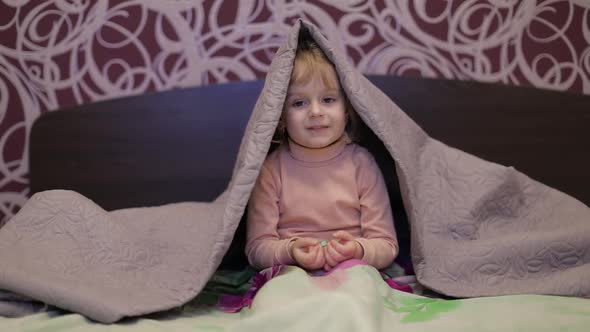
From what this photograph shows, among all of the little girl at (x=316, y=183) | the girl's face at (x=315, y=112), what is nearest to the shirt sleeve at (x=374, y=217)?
the little girl at (x=316, y=183)

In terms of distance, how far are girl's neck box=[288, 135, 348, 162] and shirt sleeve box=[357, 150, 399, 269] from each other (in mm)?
57

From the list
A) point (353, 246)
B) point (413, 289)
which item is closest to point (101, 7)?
point (353, 246)

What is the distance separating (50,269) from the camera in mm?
1116

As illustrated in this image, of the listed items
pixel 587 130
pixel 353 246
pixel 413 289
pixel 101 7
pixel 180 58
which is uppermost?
pixel 101 7

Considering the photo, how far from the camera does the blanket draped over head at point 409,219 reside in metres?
1.10

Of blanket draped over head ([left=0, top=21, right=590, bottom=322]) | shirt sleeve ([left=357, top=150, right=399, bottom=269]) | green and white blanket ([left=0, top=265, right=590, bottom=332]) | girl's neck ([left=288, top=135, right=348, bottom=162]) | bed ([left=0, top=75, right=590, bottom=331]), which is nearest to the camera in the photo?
green and white blanket ([left=0, top=265, right=590, bottom=332])

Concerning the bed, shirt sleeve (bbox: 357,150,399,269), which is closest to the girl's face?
shirt sleeve (bbox: 357,150,399,269)

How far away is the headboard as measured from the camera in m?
1.68

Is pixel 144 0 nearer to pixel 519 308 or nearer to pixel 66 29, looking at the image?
pixel 66 29

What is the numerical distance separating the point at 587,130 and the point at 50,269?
4.76ft

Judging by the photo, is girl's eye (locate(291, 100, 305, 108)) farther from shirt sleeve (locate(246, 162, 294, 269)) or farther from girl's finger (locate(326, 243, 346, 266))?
girl's finger (locate(326, 243, 346, 266))

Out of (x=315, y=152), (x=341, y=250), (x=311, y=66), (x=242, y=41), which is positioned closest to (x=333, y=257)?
(x=341, y=250)

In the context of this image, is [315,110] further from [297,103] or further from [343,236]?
[343,236]

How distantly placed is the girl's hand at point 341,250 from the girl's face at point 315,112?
0.22 meters
